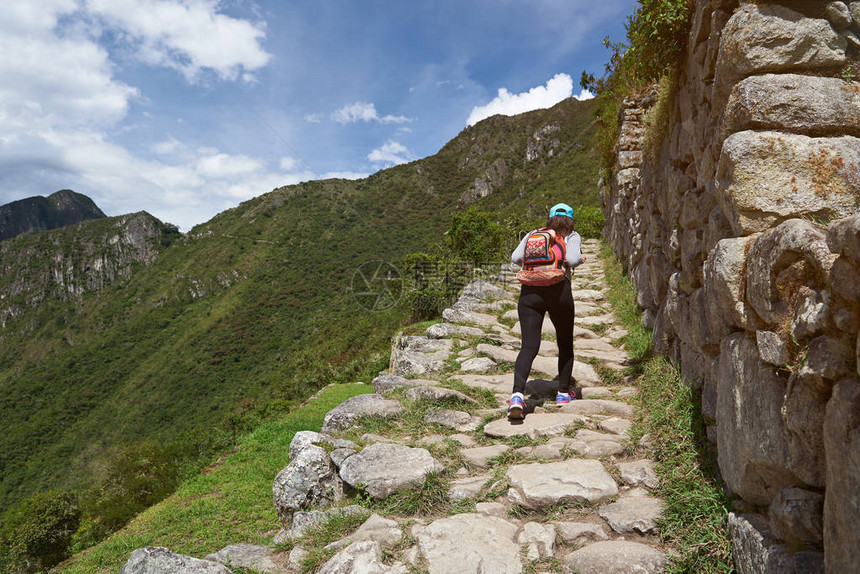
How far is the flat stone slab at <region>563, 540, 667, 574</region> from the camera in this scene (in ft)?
6.13

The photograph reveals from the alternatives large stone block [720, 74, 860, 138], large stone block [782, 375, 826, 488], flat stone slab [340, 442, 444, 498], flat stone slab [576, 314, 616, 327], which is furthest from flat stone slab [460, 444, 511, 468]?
flat stone slab [576, 314, 616, 327]

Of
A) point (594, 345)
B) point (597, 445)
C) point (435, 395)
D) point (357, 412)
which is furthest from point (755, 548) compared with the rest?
point (594, 345)

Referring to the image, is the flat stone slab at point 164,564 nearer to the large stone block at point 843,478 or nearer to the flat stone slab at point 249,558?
the flat stone slab at point 249,558

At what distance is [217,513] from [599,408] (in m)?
4.52

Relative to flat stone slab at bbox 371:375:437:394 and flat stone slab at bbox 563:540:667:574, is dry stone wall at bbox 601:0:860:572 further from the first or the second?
flat stone slab at bbox 371:375:437:394

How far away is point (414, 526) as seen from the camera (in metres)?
2.41

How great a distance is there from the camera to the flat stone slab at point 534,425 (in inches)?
132

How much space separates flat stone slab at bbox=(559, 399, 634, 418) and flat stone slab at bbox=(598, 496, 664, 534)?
125cm

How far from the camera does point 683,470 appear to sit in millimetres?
2418

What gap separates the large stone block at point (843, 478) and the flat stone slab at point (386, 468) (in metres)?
2.06

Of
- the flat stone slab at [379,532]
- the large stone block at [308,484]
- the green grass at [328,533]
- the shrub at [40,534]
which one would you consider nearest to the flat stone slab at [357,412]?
the large stone block at [308,484]

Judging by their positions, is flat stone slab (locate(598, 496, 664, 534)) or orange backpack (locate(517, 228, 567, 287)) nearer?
flat stone slab (locate(598, 496, 664, 534))

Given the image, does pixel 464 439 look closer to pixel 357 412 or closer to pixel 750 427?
pixel 357 412

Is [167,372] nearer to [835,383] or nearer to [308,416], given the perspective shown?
[308,416]
